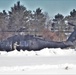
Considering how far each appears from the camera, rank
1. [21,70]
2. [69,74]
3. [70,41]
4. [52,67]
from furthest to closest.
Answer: [70,41], [52,67], [21,70], [69,74]

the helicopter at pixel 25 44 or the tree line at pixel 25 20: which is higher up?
the tree line at pixel 25 20

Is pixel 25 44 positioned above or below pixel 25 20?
below

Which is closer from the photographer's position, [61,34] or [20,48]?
Result: [20,48]

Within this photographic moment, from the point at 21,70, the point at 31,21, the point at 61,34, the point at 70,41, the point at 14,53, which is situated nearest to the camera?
the point at 21,70

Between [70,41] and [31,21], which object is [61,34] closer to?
[31,21]

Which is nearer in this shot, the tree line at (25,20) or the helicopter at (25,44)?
the helicopter at (25,44)

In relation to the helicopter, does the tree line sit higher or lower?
higher

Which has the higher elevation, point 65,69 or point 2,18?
point 2,18

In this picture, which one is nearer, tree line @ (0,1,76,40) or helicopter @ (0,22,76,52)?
helicopter @ (0,22,76,52)

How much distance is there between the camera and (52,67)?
10.1 meters

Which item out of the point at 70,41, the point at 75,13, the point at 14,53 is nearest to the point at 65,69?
the point at 14,53

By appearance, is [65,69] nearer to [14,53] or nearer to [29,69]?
[29,69]

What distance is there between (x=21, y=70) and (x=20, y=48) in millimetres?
9694

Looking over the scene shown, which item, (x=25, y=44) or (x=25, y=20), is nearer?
(x=25, y=44)
